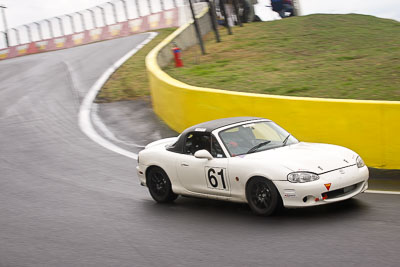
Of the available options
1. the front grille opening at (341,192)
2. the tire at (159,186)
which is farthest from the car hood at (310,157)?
the tire at (159,186)

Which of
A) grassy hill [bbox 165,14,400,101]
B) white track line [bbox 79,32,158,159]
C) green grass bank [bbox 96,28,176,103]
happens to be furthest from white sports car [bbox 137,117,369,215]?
green grass bank [bbox 96,28,176,103]

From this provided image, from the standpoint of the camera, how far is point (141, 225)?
811cm

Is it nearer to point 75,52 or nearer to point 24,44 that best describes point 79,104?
point 75,52

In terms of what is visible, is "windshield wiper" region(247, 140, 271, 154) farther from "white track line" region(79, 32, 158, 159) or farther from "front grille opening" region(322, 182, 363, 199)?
"white track line" region(79, 32, 158, 159)

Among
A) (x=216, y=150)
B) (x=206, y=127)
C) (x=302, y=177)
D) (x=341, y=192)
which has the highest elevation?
(x=206, y=127)

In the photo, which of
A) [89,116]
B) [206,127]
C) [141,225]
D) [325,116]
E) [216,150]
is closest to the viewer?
[141,225]

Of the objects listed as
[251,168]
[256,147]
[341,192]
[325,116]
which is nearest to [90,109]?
[325,116]

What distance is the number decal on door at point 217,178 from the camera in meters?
8.17

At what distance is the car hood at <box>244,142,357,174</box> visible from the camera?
24.6ft

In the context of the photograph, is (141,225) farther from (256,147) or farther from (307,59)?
(307,59)

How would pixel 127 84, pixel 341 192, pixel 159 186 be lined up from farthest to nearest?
pixel 127 84 < pixel 159 186 < pixel 341 192

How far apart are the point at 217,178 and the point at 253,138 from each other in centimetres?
79

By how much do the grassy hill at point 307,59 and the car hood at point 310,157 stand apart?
5.27m

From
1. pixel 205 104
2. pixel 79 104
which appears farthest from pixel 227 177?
pixel 79 104
